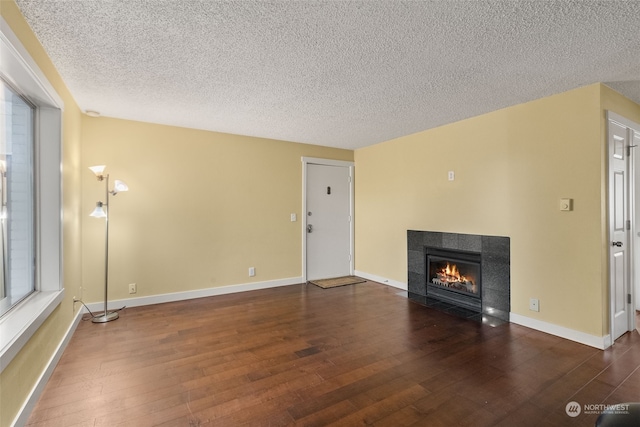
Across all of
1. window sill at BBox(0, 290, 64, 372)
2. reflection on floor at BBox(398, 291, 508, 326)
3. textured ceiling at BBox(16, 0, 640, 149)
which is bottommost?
reflection on floor at BBox(398, 291, 508, 326)

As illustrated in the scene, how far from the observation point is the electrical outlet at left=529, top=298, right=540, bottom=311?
3096mm

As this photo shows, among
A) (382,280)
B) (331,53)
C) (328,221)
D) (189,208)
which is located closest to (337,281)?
(382,280)

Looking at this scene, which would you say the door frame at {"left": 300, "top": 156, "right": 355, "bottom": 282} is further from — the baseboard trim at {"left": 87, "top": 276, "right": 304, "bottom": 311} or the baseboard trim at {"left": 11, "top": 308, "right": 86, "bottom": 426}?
the baseboard trim at {"left": 11, "top": 308, "right": 86, "bottom": 426}

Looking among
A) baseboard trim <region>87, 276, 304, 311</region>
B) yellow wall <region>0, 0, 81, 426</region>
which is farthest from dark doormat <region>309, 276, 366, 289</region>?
yellow wall <region>0, 0, 81, 426</region>

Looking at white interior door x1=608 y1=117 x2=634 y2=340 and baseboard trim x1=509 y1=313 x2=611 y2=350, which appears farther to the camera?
white interior door x1=608 y1=117 x2=634 y2=340

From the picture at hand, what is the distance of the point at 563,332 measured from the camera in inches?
114

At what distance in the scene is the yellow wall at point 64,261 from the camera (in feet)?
5.29

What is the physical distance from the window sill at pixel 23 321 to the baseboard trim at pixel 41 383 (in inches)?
15.1

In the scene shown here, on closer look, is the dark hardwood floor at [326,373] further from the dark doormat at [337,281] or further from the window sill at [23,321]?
the dark doormat at [337,281]

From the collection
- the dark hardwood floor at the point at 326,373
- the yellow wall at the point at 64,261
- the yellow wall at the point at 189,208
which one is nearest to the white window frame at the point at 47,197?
the yellow wall at the point at 64,261

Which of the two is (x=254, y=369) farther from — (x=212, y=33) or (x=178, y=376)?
(x=212, y=33)

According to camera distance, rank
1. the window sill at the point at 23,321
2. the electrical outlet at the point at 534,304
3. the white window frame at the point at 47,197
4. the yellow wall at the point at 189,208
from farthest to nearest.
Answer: the yellow wall at the point at 189,208 → the electrical outlet at the point at 534,304 → the white window frame at the point at 47,197 → the window sill at the point at 23,321

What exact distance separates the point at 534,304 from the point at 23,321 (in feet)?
13.9

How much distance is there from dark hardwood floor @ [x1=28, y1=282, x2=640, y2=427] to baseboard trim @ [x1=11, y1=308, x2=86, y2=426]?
0.04m
